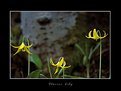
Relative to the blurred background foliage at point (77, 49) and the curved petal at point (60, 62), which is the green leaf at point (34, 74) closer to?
the blurred background foliage at point (77, 49)

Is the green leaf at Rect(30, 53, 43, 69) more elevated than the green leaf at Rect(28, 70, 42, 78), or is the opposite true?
the green leaf at Rect(30, 53, 43, 69)

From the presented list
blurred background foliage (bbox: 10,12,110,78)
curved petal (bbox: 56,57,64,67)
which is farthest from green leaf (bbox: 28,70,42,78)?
curved petal (bbox: 56,57,64,67)

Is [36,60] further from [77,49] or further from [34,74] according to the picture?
[77,49]

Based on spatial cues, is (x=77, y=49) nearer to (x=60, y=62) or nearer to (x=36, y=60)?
(x=60, y=62)

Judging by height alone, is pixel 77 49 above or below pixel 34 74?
above

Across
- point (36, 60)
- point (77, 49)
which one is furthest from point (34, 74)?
point (77, 49)

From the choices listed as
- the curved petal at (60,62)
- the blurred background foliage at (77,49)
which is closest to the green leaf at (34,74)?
the blurred background foliage at (77,49)

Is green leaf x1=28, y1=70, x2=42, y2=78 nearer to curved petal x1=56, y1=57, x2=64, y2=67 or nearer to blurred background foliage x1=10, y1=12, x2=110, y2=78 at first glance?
blurred background foliage x1=10, y1=12, x2=110, y2=78

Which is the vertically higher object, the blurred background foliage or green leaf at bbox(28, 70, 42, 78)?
the blurred background foliage
